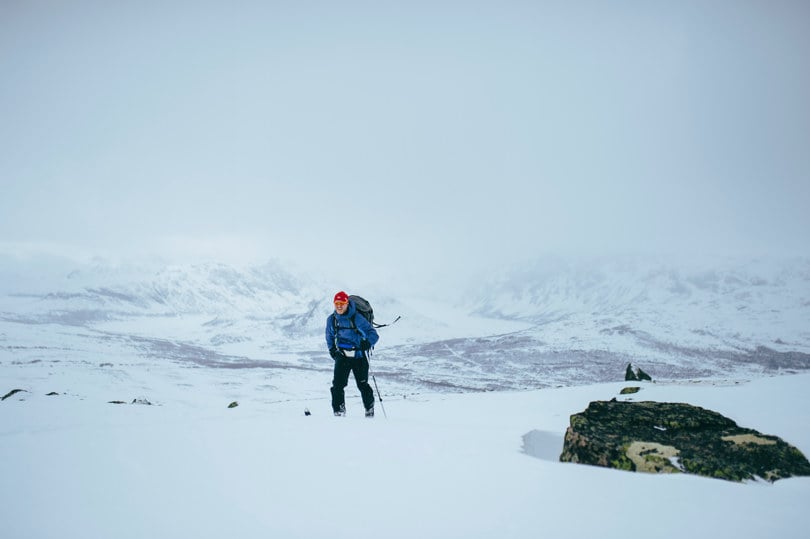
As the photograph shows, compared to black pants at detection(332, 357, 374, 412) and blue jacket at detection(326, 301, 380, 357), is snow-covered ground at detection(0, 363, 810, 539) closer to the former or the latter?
black pants at detection(332, 357, 374, 412)

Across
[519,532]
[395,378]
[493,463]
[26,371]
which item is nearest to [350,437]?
[493,463]

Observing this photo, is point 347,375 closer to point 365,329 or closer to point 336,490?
point 365,329

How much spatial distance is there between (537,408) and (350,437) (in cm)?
728

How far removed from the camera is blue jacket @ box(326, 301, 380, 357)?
24.8 feet

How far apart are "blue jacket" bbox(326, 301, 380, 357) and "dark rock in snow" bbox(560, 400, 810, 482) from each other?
3.67m

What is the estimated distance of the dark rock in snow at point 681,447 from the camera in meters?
4.09

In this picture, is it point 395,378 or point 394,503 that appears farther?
point 395,378

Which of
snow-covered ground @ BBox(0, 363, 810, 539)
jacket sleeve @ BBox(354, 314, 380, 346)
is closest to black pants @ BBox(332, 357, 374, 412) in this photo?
jacket sleeve @ BBox(354, 314, 380, 346)

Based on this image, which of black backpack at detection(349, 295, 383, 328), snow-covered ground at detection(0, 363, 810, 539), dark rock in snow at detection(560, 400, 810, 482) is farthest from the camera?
black backpack at detection(349, 295, 383, 328)

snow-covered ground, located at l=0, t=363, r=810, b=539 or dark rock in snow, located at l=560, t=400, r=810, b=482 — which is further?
dark rock in snow, located at l=560, t=400, r=810, b=482

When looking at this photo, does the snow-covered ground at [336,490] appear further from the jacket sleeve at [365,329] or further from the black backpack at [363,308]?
the black backpack at [363,308]

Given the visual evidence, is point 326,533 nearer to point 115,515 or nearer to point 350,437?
point 115,515

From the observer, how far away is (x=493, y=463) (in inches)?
161

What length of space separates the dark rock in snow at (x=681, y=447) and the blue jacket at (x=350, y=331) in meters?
3.67
